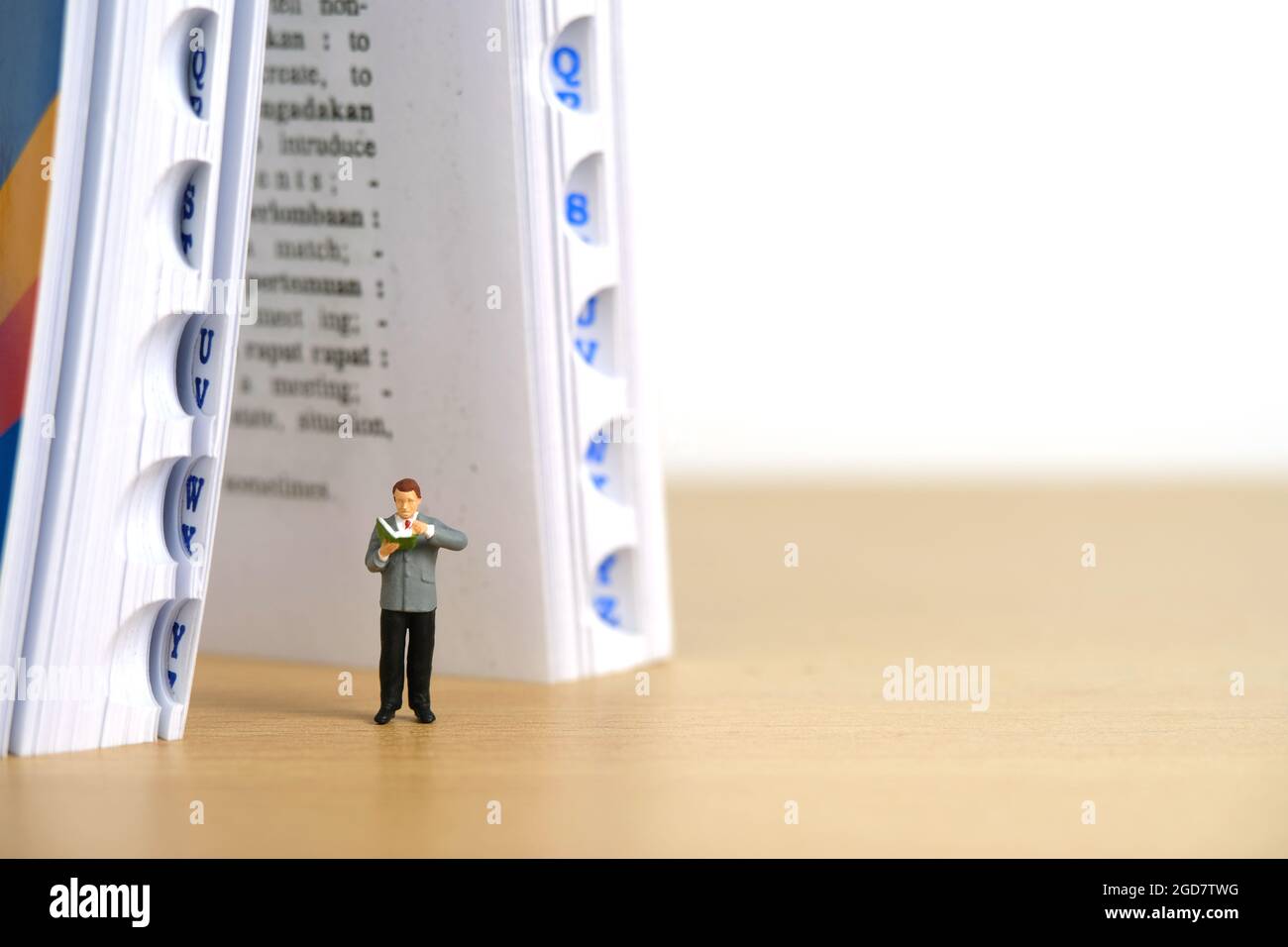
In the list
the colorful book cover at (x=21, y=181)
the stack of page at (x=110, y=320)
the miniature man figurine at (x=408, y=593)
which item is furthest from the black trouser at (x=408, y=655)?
the colorful book cover at (x=21, y=181)

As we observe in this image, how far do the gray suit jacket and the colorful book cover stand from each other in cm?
28

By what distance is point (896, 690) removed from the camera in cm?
163

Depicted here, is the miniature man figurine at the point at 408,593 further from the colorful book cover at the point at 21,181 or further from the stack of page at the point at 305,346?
the colorful book cover at the point at 21,181

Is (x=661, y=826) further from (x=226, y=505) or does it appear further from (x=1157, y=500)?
(x=1157, y=500)

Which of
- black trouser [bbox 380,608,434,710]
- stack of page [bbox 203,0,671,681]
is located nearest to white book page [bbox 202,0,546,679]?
stack of page [bbox 203,0,671,681]

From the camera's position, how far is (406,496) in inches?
56.6

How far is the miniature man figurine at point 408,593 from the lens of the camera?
145 centimetres

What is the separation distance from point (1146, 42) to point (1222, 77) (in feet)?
0.44

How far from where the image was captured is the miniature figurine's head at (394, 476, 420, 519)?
1438 mm

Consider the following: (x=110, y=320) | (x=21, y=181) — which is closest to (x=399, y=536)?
(x=110, y=320)

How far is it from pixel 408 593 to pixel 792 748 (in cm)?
32

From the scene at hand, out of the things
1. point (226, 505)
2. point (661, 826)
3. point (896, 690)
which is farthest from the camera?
point (226, 505)

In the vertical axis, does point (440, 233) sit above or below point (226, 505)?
above

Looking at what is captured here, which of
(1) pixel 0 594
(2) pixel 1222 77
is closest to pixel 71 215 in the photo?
(1) pixel 0 594
